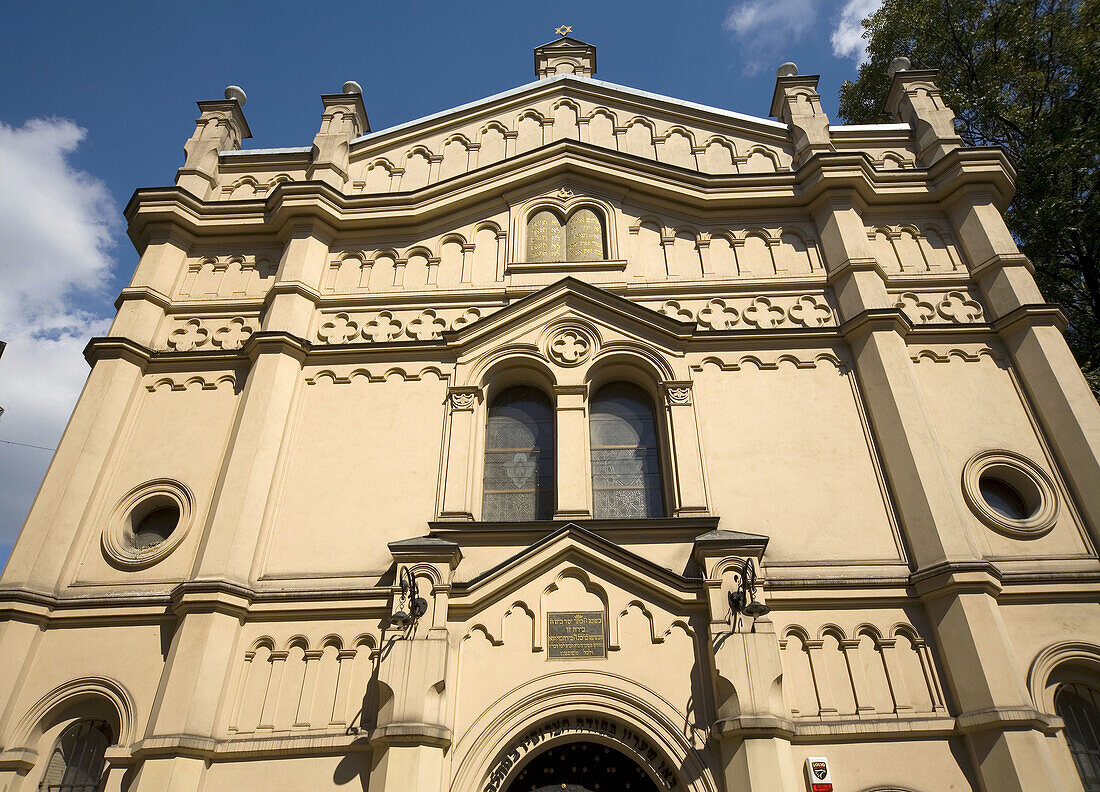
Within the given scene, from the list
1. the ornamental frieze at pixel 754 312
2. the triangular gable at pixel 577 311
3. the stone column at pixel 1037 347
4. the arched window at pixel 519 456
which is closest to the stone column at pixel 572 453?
the arched window at pixel 519 456

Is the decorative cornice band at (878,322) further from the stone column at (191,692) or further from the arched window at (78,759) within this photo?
the arched window at (78,759)

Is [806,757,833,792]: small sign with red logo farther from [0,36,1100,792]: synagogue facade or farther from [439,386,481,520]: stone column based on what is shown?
[439,386,481,520]: stone column

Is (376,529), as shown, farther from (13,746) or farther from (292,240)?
(292,240)

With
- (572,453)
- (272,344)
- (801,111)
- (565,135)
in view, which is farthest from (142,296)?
(801,111)

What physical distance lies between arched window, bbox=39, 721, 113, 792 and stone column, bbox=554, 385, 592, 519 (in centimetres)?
658

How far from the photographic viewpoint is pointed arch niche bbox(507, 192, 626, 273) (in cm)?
1328

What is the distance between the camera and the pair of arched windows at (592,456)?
10.9 m

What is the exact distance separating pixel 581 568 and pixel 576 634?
2.85ft

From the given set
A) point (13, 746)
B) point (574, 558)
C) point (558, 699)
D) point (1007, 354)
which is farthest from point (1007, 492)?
point (13, 746)

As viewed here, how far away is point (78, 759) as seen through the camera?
923cm

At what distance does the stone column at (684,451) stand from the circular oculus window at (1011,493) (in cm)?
383

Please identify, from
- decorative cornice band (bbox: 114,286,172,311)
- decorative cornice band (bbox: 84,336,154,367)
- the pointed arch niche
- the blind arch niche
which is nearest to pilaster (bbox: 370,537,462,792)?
the pointed arch niche

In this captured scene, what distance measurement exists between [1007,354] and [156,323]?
1444 cm

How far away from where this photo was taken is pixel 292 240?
1359 cm
